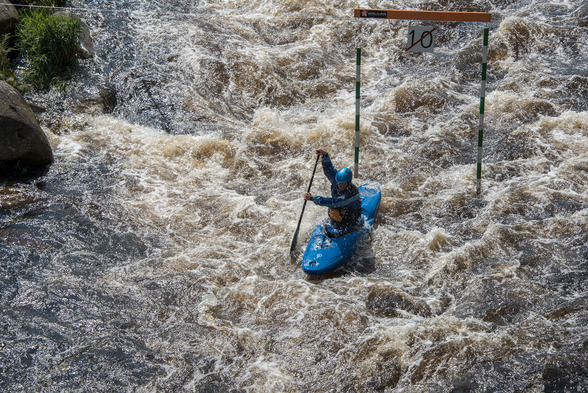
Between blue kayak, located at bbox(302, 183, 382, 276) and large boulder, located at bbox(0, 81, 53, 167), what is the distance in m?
3.53

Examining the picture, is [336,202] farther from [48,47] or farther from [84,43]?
[84,43]

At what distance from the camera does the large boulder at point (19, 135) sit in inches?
254

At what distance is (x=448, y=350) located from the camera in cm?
431

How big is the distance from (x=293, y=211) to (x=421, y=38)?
2351 millimetres

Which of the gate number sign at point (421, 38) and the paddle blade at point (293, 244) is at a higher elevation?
the gate number sign at point (421, 38)

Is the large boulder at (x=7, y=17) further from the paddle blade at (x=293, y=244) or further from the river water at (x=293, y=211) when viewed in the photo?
the paddle blade at (x=293, y=244)

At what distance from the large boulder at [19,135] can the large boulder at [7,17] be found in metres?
2.52

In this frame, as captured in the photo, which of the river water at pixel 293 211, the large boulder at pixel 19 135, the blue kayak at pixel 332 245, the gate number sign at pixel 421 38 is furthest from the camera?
the large boulder at pixel 19 135

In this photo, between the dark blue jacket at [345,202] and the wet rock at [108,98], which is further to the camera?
the wet rock at [108,98]

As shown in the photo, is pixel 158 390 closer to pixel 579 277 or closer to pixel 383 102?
pixel 579 277

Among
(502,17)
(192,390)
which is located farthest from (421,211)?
(502,17)

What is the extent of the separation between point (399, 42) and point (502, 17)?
1906 millimetres

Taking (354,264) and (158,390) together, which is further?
(354,264)

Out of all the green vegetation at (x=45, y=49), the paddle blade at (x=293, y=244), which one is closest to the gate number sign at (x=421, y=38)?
the paddle blade at (x=293, y=244)
